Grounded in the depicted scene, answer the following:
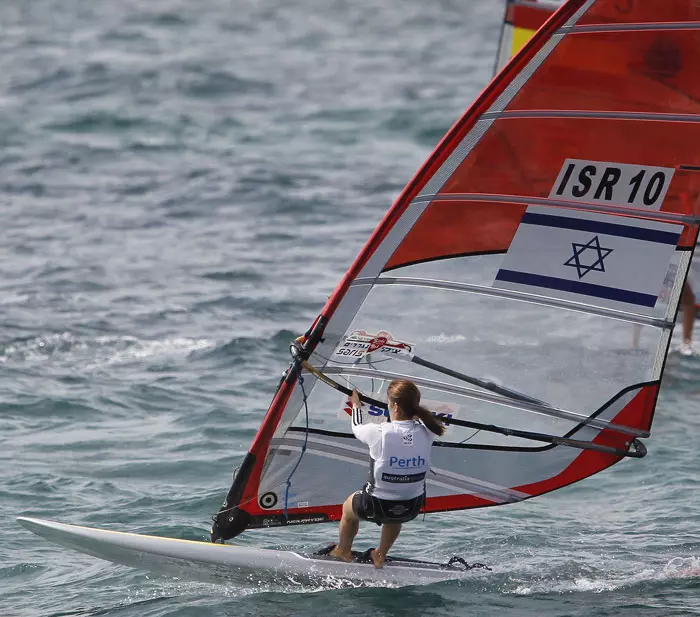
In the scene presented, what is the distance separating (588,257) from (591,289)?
0.18 metres

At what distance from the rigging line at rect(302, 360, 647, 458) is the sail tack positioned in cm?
2

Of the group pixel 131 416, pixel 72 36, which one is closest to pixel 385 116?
pixel 72 36

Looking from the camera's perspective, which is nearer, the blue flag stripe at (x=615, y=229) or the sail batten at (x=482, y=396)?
the blue flag stripe at (x=615, y=229)

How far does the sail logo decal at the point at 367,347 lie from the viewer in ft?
22.4

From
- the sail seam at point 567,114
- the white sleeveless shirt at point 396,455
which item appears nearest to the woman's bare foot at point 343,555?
the white sleeveless shirt at point 396,455

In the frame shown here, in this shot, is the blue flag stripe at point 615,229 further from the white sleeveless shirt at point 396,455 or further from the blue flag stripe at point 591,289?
the white sleeveless shirt at point 396,455

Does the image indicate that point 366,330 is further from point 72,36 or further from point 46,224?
point 72,36

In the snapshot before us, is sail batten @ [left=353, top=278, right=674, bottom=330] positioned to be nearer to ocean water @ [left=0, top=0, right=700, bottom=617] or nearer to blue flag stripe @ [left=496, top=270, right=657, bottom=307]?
blue flag stripe @ [left=496, top=270, right=657, bottom=307]

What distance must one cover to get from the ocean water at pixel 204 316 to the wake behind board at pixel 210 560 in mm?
108

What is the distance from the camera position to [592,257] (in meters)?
6.59

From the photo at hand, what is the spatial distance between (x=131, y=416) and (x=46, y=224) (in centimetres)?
711

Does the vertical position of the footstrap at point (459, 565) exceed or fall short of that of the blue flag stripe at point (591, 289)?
it falls short

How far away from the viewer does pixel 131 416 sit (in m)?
10.5

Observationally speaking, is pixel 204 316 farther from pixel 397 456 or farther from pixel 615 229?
pixel 615 229
